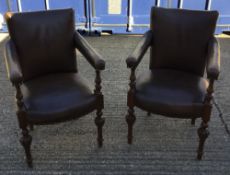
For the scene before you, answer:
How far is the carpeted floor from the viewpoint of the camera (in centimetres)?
191

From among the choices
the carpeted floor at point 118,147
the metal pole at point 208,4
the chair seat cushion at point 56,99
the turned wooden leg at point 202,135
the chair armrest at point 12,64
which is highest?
the metal pole at point 208,4

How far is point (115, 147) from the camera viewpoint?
2.08 metres

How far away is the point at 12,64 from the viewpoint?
1769 millimetres

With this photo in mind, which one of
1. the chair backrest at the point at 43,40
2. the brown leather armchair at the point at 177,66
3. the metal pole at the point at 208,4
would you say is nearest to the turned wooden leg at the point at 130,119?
the brown leather armchair at the point at 177,66

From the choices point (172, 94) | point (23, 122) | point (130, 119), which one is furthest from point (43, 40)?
point (172, 94)

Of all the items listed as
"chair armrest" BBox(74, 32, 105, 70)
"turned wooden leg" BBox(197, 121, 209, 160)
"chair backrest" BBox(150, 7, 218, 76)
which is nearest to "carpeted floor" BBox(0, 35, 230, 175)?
"turned wooden leg" BBox(197, 121, 209, 160)

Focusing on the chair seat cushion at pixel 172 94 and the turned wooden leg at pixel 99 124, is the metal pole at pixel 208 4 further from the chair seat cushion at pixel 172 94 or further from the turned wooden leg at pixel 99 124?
the turned wooden leg at pixel 99 124

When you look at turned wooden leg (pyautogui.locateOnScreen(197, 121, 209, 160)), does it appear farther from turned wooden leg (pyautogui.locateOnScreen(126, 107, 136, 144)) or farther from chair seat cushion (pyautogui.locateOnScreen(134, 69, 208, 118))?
turned wooden leg (pyautogui.locateOnScreen(126, 107, 136, 144))

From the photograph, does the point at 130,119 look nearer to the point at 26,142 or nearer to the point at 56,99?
the point at 56,99

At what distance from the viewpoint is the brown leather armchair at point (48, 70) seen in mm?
1774

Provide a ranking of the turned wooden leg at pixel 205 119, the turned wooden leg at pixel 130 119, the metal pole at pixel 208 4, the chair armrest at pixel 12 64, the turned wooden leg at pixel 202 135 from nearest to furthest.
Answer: the chair armrest at pixel 12 64 → the turned wooden leg at pixel 205 119 → the turned wooden leg at pixel 202 135 → the turned wooden leg at pixel 130 119 → the metal pole at pixel 208 4

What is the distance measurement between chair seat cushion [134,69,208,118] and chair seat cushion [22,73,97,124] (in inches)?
12.8

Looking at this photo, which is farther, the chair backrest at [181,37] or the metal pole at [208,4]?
the metal pole at [208,4]

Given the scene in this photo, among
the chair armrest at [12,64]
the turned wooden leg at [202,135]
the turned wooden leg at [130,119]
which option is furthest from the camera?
the turned wooden leg at [130,119]
